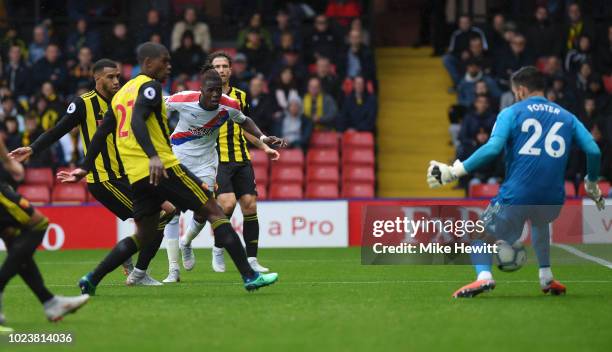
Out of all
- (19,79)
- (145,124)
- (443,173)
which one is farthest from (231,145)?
(19,79)

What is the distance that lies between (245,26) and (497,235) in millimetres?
15314

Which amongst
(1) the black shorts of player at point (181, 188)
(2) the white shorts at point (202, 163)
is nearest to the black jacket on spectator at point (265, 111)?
(2) the white shorts at point (202, 163)

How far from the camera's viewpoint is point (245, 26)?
80.4 ft

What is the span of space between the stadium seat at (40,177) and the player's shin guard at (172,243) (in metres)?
8.79

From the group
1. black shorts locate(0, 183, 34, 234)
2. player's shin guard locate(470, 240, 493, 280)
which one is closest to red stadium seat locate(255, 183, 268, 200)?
player's shin guard locate(470, 240, 493, 280)

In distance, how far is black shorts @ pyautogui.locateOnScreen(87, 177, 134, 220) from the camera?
1174 centimetres

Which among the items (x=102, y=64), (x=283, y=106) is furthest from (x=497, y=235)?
(x=283, y=106)

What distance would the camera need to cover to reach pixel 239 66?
862 inches

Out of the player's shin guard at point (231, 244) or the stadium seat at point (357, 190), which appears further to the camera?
the stadium seat at point (357, 190)

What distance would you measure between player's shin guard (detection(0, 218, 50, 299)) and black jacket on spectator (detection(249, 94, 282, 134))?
12648 mm

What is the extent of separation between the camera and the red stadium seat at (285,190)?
20.3m

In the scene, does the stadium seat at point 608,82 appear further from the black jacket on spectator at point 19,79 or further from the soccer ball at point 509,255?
the soccer ball at point 509,255

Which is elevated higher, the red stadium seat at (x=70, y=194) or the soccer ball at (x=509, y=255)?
the soccer ball at (x=509, y=255)

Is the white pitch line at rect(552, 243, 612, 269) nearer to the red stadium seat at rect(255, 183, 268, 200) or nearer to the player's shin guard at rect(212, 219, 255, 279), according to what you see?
the player's shin guard at rect(212, 219, 255, 279)
